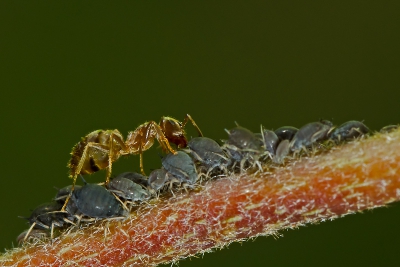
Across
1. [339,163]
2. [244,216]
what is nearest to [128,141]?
[244,216]

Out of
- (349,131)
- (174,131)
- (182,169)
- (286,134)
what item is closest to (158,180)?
(182,169)

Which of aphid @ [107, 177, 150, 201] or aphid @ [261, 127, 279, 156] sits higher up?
aphid @ [261, 127, 279, 156]

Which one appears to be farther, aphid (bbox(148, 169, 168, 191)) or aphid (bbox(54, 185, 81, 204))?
aphid (bbox(54, 185, 81, 204))

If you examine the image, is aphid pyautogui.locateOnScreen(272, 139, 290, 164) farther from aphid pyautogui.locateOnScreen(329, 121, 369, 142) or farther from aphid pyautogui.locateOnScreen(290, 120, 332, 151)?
aphid pyautogui.locateOnScreen(329, 121, 369, 142)

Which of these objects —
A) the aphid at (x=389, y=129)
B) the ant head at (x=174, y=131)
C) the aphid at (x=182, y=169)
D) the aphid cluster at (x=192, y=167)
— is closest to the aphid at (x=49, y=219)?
the aphid cluster at (x=192, y=167)

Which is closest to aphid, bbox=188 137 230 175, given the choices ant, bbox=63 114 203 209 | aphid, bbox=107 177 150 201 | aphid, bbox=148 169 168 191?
aphid, bbox=148 169 168 191

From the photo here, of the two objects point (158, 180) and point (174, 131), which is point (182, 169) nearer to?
point (158, 180)
